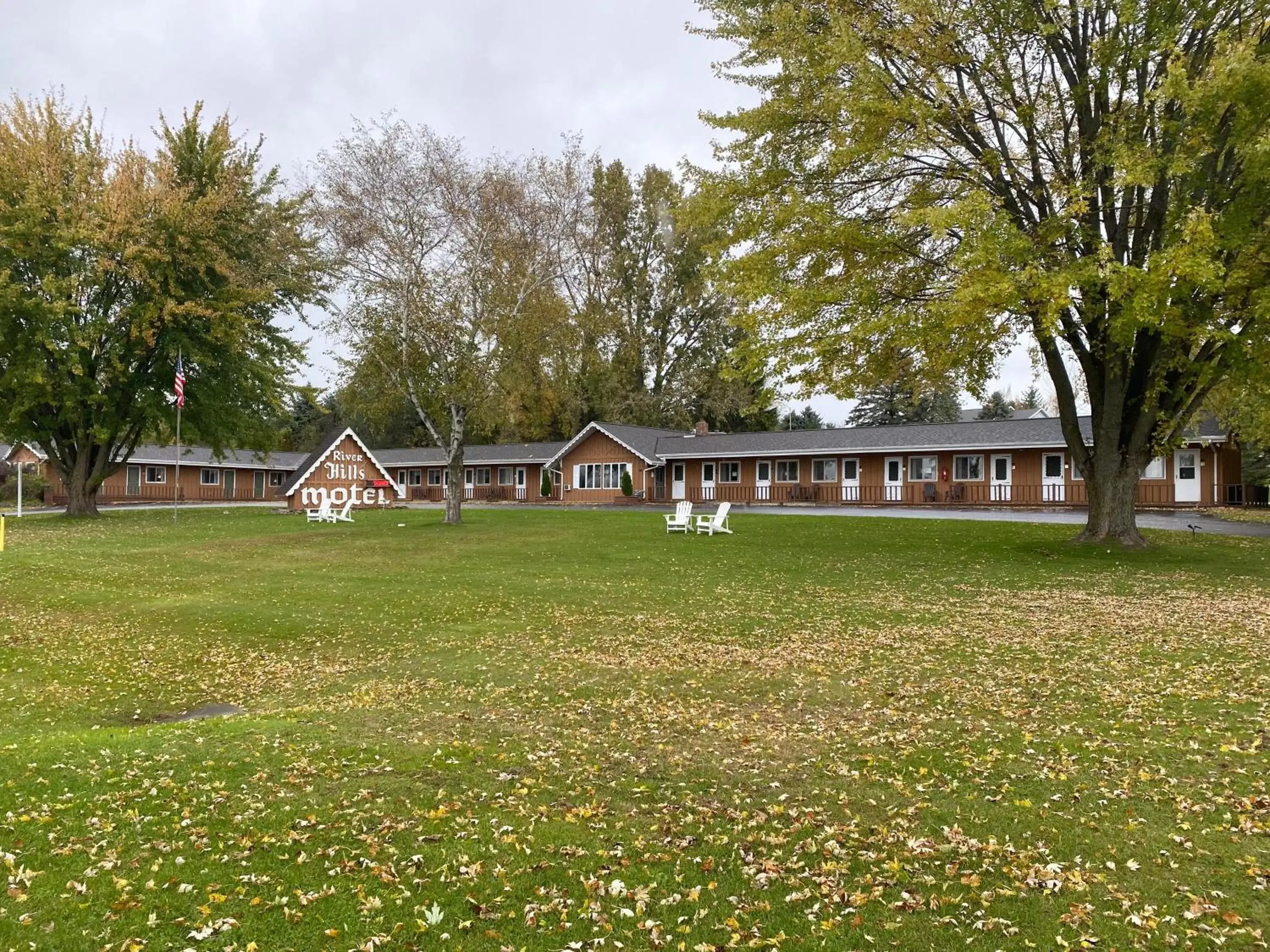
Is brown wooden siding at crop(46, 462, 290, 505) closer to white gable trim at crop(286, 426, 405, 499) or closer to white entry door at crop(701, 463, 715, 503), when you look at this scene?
white gable trim at crop(286, 426, 405, 499)

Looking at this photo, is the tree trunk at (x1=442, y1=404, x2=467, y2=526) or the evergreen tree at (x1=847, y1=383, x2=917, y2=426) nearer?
the tree trunk at (x1=442, y1=404, x2=467, y2=526)

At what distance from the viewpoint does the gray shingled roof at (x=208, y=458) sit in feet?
168

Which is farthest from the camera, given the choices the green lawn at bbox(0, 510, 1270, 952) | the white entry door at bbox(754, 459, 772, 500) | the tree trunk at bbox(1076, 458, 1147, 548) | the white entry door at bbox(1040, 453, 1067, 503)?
the white entry door at bbox(754, 459, 772, 500)

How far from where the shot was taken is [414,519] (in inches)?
1254

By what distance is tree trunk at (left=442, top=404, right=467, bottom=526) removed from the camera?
1118 inches

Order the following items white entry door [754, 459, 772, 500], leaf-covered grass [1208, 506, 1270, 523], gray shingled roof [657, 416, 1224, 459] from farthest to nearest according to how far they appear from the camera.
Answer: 1. white entry door [754, 459, 772, 500]
2. gray shingled roof [657, 416, 1224, 459]
3. leaf-covered grass [1208, 506, 1270, 523]

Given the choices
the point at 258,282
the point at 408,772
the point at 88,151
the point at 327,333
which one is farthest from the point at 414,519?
the point at 408,772

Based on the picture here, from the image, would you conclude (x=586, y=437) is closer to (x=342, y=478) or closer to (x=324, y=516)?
(x=342, y=478)

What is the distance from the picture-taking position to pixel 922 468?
38.9 m

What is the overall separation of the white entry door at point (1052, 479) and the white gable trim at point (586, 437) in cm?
1913

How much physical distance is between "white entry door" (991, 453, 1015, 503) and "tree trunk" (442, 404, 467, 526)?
2402 centimetres

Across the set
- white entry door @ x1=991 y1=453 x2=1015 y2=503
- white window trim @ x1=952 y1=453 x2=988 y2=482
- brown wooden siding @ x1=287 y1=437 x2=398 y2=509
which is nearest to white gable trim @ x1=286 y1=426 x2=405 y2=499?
brown wooden siding @ x1=287 y1=437 x2=398 y2=509

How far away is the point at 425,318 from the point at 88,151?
16231 millimetres

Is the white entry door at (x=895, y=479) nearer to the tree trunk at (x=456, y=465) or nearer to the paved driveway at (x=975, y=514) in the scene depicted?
the paved driveway at (x=975, y=514)
